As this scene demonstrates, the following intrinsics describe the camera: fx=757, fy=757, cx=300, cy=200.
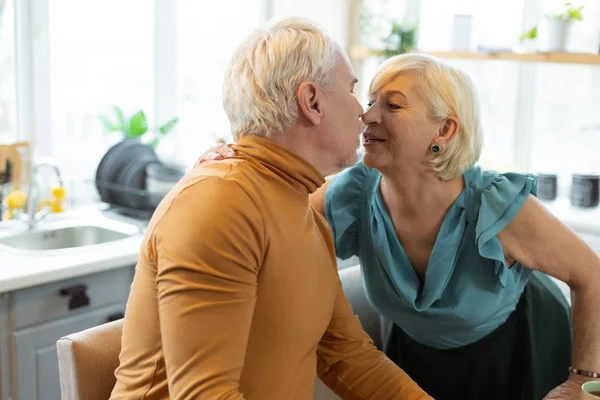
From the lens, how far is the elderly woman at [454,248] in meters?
1.57

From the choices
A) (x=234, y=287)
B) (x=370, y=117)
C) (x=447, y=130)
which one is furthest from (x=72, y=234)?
(x=234, y=287)

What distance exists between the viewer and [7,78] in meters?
2.85

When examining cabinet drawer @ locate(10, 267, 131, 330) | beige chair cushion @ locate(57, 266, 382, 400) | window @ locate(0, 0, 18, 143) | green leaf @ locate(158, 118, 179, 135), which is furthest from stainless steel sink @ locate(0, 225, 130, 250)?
beige chair cushion @ locate(57, 266, 382, 400)

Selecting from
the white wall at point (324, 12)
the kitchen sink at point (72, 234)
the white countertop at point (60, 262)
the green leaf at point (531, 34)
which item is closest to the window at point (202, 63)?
the white wall at point (324, 12)

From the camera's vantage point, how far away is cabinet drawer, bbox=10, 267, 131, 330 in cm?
204

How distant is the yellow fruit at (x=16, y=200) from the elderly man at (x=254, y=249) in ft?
4.90

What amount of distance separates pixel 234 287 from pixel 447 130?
66 cm

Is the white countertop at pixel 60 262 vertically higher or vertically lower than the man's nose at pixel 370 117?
lower

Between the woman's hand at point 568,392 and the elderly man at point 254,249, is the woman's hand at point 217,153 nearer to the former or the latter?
the elderly man at point 254,249

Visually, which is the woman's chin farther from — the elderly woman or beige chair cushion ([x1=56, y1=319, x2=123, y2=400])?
beige chair cushion ([x1=56, y1=319, x2=123, y2=400])

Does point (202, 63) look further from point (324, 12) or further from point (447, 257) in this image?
point (447, 257)

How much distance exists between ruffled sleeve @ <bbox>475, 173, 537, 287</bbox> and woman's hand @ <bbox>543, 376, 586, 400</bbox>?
24 cm

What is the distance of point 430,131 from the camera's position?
61.5 inches

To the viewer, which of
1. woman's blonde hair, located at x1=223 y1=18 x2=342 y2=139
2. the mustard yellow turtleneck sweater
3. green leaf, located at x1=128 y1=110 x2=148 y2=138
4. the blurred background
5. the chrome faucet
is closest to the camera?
the mustard yellow turtleneck sweater
